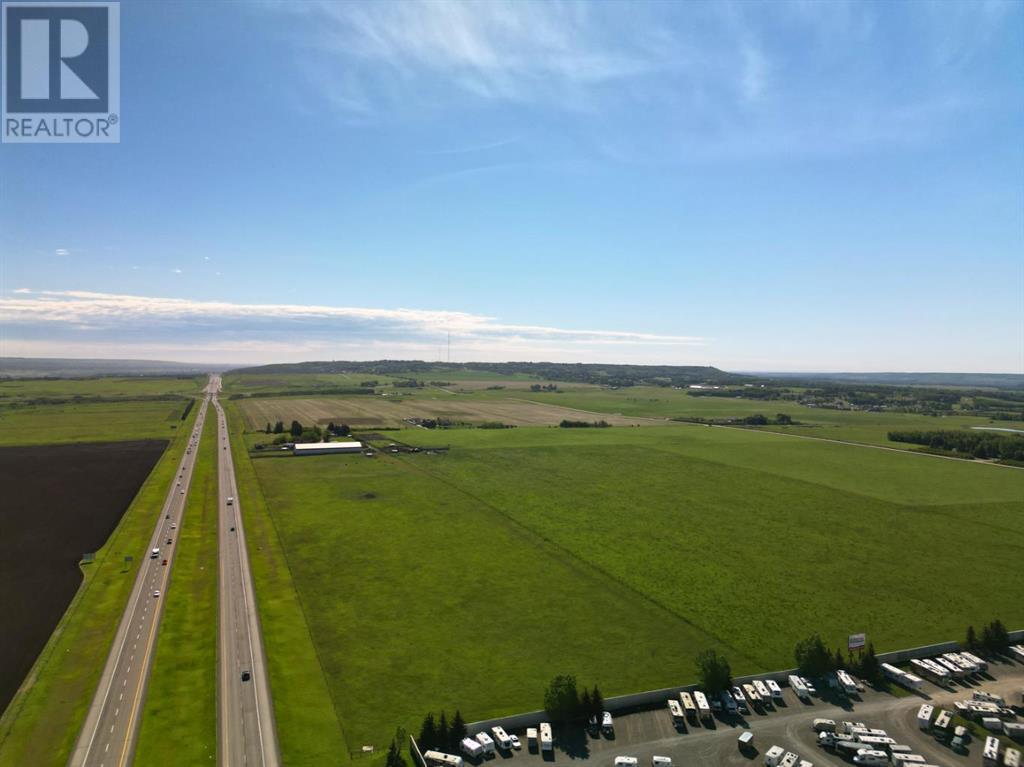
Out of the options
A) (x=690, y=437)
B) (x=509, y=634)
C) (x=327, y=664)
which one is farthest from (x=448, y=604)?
(x=690, y=437)

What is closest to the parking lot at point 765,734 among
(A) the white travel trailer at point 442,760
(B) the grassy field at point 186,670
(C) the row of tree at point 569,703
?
(C) the row of tree at point 569,703

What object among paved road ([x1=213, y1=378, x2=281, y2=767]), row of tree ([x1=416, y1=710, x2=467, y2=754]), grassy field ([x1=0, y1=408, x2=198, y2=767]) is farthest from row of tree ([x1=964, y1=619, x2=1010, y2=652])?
grassy field ([x1=0, y1=408, x2=198, y2=767])

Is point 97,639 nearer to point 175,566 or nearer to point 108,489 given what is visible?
point 175,566

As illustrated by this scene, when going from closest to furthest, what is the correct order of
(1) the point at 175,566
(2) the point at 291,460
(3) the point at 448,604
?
(3) the point at 448,604
(1) the point at 175,566
(2) the point at 291,460

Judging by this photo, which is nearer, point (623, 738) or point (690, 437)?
point (623, 738)

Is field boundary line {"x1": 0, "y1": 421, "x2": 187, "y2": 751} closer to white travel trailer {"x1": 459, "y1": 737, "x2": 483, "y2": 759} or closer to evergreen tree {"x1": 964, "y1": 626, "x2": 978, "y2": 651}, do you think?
white travel trailer {"x1": 459, "y1": 737, "x2": 483, "y2": 759}

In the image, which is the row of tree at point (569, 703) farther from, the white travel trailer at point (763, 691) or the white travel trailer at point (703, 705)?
the white travel trailer at point (763, 691)
